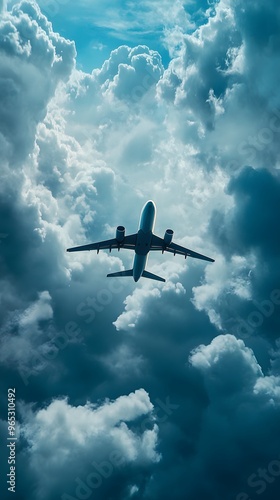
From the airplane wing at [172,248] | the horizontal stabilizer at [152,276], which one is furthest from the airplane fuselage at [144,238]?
the horizontal stabilizer at [152,276]

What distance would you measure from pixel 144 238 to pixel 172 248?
1042cm

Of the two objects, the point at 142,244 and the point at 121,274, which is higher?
the point at 121,274

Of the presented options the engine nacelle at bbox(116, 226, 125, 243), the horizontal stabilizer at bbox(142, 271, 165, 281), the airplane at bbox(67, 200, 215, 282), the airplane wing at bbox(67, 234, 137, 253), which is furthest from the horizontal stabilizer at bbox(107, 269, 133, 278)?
the engine nacelle at bbox(116, 226, 125, 243)

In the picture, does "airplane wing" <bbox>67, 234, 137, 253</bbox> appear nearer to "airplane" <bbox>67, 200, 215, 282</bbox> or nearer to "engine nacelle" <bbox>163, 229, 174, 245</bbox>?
"airplane" <bbox>67, 200, 215, 282</bbox>

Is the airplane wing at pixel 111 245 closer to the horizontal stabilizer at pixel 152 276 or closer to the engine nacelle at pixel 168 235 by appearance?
the engine nacelle at pixel 168 235

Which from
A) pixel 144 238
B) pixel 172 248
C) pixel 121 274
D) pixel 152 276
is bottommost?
pixel 144 238

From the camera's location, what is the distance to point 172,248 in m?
78.9

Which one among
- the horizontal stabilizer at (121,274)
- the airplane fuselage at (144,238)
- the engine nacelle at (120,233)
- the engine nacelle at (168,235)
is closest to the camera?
the airplane fuselage at (144,238)

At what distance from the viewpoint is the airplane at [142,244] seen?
221 ft

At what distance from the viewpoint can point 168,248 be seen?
258 feet

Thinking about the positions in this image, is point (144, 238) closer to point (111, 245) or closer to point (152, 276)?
point (111, 245)

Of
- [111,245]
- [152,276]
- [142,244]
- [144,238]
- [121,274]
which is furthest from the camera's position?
[152,276]

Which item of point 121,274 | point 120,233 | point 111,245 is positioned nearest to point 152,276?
point 121,274

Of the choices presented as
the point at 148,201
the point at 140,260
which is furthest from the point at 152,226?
the point at 140,260
